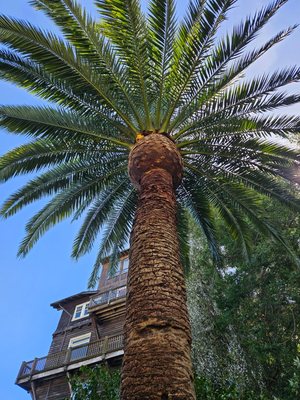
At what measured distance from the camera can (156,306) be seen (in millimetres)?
3086

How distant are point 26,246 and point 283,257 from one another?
9.64m

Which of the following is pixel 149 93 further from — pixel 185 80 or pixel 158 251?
pixel 158 251

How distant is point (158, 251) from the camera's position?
12.3 feet

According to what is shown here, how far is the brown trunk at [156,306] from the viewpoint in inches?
96.8

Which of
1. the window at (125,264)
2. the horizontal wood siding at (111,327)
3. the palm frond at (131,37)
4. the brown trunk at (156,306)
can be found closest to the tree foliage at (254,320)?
the horizontal wood siding at (111,327)

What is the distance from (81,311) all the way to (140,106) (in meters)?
19.1

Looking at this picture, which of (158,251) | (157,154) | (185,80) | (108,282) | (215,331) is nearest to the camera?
(158,251)

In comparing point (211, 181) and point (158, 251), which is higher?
point (211, 181)

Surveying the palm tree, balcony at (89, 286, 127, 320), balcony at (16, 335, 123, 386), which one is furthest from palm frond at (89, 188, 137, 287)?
balcony at (89, 286, 127, 320)

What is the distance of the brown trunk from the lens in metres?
2.46

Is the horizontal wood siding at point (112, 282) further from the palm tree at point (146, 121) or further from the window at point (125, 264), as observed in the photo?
the palm tree at point (146, 121)

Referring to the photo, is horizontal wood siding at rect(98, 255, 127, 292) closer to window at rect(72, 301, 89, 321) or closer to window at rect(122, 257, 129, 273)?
window at rect(122, 257, 129, 273)

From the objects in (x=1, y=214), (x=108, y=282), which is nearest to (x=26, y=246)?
(x=1, y=214)

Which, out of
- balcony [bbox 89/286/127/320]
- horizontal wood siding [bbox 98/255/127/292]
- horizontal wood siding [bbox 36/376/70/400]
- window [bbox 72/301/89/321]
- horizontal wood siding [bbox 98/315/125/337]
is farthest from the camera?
window [bbox 72/301/89/321]
